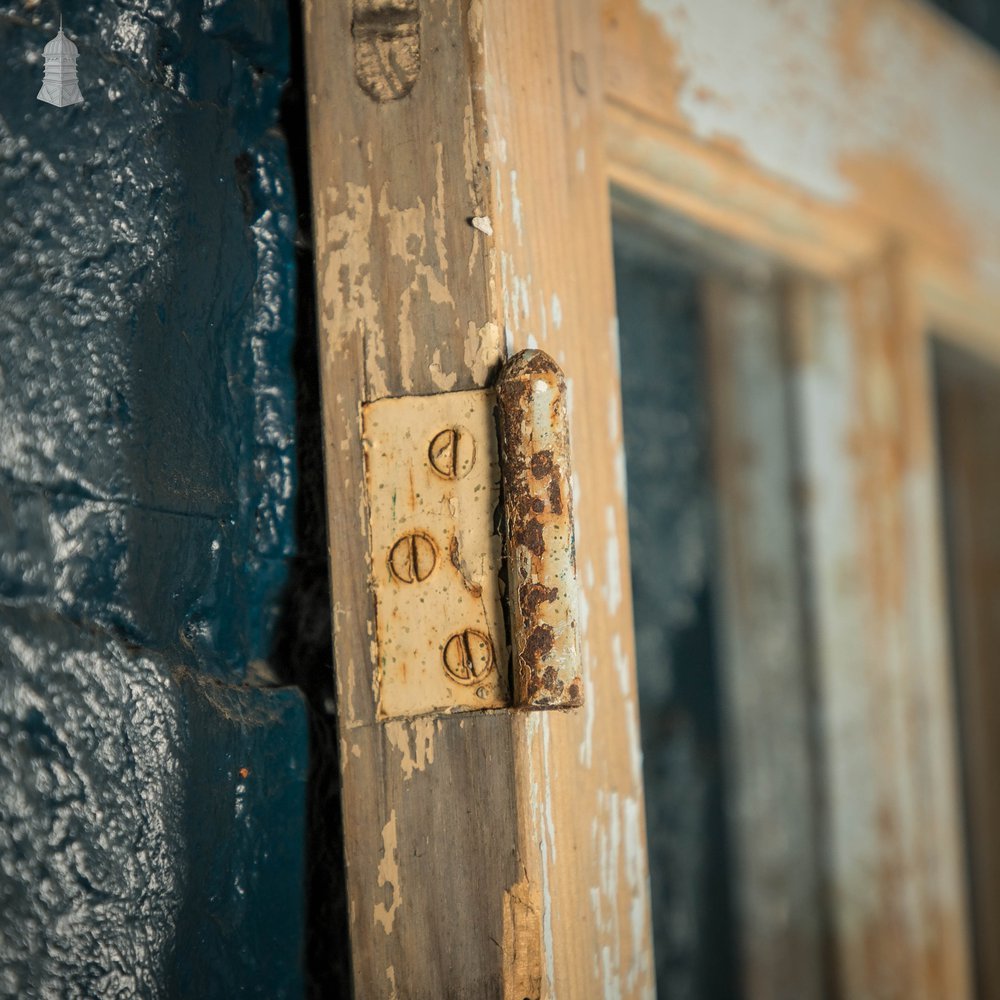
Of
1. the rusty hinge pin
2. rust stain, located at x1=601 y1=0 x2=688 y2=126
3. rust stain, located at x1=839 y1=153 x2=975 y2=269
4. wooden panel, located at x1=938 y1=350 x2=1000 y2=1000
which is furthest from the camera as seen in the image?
wooden panel, located at x1=938 y1=350 x2=1000 y2=1000

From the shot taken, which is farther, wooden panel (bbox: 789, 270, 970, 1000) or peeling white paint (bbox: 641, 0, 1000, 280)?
wooden panel (bbox: 789, 270, 970, 1000)

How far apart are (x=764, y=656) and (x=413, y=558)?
0.54 meters

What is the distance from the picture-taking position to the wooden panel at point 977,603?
110 centimetres

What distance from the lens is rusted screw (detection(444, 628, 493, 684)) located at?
35cm

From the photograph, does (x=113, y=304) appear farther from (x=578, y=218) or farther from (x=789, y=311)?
(x=789, y=311)

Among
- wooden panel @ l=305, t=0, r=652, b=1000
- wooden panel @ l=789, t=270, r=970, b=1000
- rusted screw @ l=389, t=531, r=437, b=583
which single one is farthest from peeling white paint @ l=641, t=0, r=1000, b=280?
rusted screw @ l=389, t=531, r=437, b=583

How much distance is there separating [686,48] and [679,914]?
2.13 feet

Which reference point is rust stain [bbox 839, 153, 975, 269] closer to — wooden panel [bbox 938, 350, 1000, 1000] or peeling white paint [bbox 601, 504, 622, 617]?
wooden panel [bbox 938, 350, 1000, 1000]

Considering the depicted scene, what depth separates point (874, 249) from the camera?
2.45 feet

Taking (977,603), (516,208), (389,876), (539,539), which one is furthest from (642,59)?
(977,603)

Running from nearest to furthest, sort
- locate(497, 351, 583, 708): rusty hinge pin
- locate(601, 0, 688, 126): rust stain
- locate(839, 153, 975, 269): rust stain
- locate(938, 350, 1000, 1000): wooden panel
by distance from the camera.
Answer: locate(497, 351, 583, 708): rusty hinge pin < locate(601, 0, 688, 126): rust stain < locate(839, 153, 975, 269): rust stain < locate(938, 350, 1000, 1000): wooden panel

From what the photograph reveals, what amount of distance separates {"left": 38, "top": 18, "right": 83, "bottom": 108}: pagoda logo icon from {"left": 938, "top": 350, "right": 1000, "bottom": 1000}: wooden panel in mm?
976

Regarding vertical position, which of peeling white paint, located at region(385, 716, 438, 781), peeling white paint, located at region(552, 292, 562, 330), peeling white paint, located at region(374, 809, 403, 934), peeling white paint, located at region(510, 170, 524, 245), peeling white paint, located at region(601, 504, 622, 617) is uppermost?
peeling white paint, located at region(510, 170, 524, 245)

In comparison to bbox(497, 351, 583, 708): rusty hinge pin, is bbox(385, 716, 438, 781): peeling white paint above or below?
below
